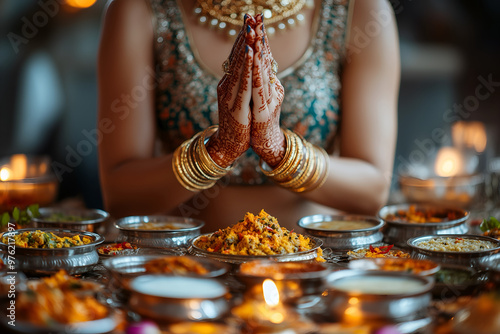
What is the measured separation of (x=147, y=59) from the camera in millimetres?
2078

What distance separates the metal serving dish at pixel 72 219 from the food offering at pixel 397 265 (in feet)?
2.66

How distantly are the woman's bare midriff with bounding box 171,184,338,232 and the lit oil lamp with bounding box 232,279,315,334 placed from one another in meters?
1.06

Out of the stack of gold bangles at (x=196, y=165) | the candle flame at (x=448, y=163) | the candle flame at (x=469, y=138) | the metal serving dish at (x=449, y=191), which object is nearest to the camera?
the stack of gold bangles at (x=196, y=165)

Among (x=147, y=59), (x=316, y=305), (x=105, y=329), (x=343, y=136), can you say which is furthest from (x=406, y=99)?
(x=105, y=329)

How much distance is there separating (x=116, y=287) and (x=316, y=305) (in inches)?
15.3

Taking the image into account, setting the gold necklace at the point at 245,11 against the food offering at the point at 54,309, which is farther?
the gold necklace at the point at 245,11

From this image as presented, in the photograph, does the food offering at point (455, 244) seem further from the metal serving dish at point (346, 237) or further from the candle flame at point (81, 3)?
the candle flame at point (81, 3)

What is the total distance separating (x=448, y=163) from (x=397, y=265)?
178 cm

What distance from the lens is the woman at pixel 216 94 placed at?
6.59ft

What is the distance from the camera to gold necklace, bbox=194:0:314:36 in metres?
2.02

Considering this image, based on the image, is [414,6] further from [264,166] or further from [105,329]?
[105,329]

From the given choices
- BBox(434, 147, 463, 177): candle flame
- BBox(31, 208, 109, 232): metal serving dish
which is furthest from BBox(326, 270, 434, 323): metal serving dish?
BBox(434, 147, 463, 177): candle flame

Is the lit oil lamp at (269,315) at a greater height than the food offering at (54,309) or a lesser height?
Result: lesser

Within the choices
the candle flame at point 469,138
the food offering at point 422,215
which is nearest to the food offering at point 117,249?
the food offering at point 422,215
